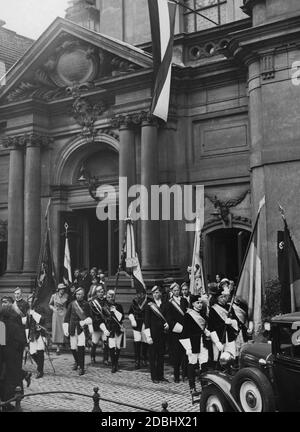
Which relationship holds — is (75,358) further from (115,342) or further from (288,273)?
(288,273)

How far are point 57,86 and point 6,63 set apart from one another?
6488mm

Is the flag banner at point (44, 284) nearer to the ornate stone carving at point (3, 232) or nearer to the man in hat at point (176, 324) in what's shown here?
the man in hat at point (176, 324)

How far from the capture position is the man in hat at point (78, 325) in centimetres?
1306

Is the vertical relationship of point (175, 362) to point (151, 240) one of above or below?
below

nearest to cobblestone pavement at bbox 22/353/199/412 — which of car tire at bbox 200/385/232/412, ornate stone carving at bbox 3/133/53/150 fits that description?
car tire at bbox 200/385/232/412

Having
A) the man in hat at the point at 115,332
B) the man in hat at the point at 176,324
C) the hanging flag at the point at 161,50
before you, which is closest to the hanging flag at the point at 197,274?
the man in hat at the point at 176,324

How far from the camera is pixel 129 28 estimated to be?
21.5 meters

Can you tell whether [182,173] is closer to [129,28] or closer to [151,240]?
[151,240]

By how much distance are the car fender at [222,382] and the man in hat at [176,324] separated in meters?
3.73

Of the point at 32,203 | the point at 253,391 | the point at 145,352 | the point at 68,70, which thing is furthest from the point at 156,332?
the point at 68,70

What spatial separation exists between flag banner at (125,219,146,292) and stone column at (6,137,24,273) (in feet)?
24.5

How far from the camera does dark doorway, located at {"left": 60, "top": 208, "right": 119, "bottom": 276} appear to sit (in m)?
21.6
